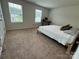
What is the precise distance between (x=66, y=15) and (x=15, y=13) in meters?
4.04

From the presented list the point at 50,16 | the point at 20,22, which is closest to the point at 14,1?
the point at 20,22

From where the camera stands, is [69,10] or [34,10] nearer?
[69,10]

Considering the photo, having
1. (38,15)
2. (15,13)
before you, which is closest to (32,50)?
(15,13)

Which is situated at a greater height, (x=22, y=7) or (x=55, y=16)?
(x=22, y=7)

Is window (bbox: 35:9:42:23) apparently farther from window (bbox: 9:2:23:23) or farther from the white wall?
window (bbox: 9:2:23:23)

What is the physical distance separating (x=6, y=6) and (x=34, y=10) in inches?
91.3

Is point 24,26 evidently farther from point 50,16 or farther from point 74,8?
point 74,8

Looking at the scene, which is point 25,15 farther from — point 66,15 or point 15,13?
point 66,15

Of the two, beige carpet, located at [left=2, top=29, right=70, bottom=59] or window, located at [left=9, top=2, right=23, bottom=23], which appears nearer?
beige carpet, located at [left=2, top=29, right=70, bottom=59]

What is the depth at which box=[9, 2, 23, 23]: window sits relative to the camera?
4.45 meters

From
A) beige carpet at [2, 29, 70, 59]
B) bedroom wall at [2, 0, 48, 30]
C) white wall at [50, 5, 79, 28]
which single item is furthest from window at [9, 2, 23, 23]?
white wall at [50, 5, 79, 28]

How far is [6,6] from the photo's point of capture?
13.5 ft

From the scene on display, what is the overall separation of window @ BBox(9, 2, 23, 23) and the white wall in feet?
10.6

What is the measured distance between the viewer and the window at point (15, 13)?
14.6 ft
